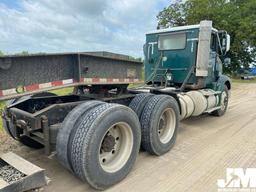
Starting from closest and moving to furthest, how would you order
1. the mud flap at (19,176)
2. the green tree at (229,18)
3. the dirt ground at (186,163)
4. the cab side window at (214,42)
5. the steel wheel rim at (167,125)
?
the mud flap at (19,176) < the dirt ground at (186,163) < the steel wheel rim at (167,125) < the cab side window at (214,42) < the green tree at (229,18)

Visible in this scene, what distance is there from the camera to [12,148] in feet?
14.0

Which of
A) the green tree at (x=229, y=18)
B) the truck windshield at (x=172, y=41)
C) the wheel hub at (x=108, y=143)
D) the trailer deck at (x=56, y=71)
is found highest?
the green tree at (x=229, y=18)

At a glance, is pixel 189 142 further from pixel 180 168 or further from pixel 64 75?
pixel 64 75

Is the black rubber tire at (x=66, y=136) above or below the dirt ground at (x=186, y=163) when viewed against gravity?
above

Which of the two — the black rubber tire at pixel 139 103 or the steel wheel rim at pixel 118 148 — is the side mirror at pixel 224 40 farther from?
the steel wheel rim at pixel 118 148

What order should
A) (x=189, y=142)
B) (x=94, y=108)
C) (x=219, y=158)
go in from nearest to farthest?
(x=94, y=108)
(x=219, y=158)
(x=189, y=142)

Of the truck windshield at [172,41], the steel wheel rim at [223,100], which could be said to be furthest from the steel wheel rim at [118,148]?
the steel wheel rim at [223,100]

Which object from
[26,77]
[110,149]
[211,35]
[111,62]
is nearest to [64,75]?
[26,77]

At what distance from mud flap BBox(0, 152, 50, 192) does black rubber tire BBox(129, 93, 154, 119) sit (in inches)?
71.7

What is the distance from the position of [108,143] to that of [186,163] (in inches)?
53.6

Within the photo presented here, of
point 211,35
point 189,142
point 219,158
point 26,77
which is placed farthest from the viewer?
point 211,35

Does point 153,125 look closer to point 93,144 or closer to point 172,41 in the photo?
point 93,144

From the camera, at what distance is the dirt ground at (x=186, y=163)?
307 centimetres

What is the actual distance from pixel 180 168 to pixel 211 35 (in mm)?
3891
